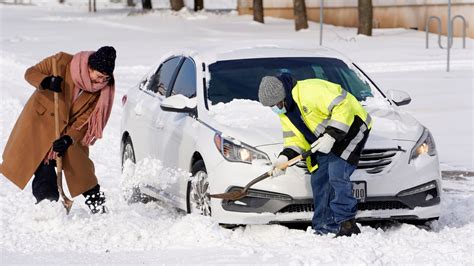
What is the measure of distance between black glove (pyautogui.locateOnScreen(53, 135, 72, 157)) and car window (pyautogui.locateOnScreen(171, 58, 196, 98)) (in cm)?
111

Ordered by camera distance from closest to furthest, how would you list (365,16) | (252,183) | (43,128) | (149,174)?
(252,183) < (43,128) < (149,174) < (365,16)

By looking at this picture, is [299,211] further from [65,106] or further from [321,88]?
[65,106]

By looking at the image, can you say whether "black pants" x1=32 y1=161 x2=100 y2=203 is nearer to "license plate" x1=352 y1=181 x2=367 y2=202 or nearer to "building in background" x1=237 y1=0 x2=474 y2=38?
"license plate" x1=352 y1=181 x2=367 y2=202

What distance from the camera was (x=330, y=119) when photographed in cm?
788

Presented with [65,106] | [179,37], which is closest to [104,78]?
[65,106]

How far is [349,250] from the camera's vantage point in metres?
7.23

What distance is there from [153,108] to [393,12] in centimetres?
2940

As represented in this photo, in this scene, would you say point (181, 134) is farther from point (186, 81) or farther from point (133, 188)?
point (133, 188)

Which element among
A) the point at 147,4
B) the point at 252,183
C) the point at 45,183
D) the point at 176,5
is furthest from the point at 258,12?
the point at 252,183

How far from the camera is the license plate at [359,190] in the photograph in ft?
27.2

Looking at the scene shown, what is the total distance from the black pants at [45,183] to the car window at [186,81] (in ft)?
4.04

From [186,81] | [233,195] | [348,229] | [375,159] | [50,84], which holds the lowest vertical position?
[348,229]

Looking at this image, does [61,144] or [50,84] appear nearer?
[50,84]

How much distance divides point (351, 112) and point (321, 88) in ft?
0.87
